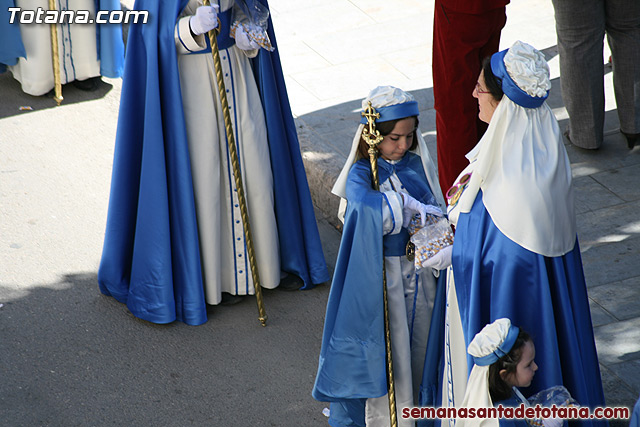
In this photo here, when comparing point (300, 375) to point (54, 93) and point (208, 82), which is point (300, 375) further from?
point (54, 93)

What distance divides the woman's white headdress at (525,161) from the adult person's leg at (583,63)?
2795 millimetres

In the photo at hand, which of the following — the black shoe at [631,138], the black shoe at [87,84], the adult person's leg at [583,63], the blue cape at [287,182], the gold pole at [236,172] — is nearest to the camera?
the gold pole at [236,172]

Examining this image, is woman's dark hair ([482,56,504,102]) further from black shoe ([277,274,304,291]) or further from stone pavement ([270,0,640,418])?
black shoe ([277,274,304,291])

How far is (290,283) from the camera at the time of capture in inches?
198

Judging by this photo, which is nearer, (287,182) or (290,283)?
(287,182)

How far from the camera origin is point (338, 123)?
21.3ft

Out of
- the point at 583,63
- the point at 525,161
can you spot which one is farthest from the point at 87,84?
the point at 525,161

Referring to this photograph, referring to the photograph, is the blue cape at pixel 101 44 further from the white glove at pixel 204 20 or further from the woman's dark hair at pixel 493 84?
the woman's dark hair at pixel 493 84

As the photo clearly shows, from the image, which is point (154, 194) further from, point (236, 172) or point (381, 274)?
point (381, 274)

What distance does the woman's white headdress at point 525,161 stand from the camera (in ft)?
9.41

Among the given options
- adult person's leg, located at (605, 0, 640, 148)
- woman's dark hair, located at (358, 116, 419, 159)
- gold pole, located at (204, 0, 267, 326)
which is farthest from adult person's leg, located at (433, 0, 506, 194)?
woman's dark hair, located at (358, 116, 419, 159)

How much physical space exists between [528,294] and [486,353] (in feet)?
1.15

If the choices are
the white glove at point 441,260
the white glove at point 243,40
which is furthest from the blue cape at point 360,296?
the white glove at point 243,40

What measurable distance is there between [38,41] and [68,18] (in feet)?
1.02
